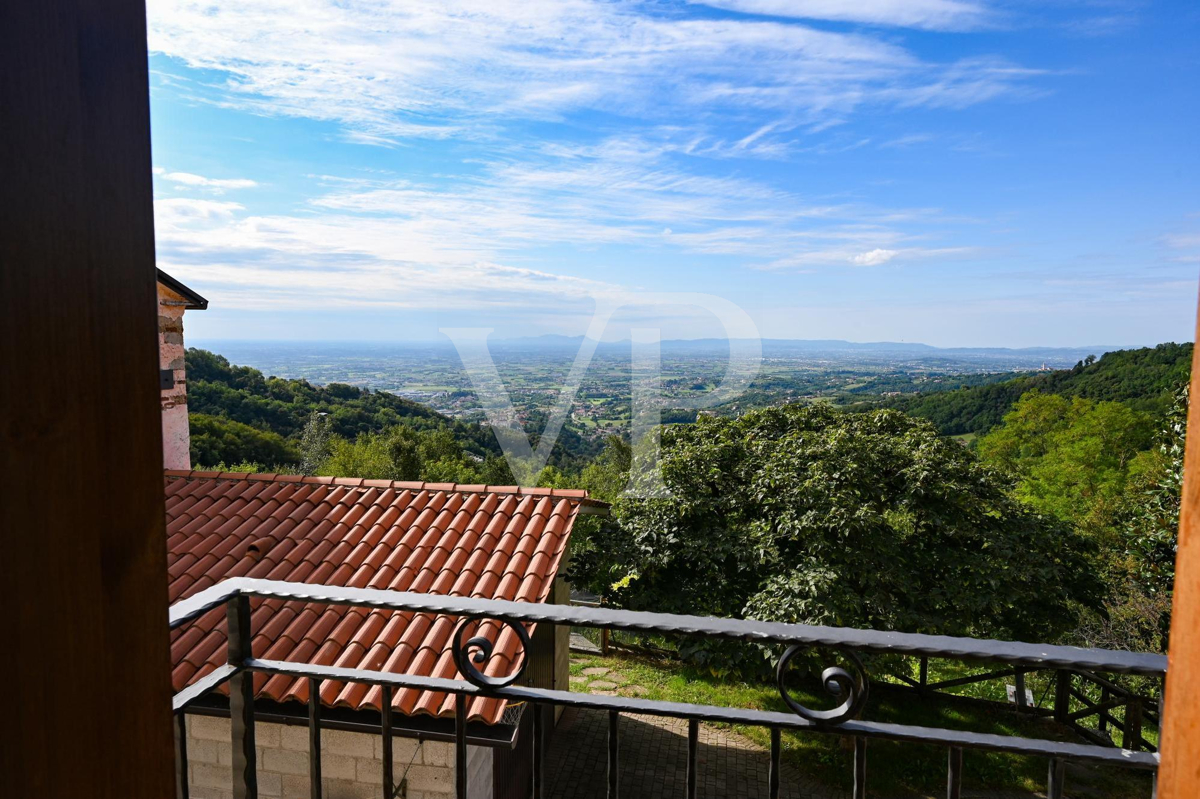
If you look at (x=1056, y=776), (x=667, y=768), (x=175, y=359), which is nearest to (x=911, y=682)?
(x=667, y=768)

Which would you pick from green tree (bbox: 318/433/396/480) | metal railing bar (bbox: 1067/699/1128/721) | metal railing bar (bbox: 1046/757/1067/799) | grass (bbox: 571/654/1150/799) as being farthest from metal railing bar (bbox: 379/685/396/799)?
green tree (bbox: 318/433/396/480)

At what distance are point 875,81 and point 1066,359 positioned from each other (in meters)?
12.6

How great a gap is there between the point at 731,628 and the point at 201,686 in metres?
0.97

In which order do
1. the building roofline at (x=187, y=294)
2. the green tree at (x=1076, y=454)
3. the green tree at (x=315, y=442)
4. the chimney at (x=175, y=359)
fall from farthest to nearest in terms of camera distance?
the green tree at (x=315, y=442) → the green tree at (x=1076, y=454) → the chimney at (x=175, y=359) → the building roofline at (x=187, y=294)

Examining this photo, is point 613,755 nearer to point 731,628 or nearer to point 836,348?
point 731,628

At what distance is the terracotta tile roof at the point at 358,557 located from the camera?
13.8 feet

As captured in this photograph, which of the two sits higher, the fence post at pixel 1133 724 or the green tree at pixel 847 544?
the green tree at pixel 847 544

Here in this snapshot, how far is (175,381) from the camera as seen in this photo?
730cm

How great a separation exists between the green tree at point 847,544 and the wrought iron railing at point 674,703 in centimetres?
683

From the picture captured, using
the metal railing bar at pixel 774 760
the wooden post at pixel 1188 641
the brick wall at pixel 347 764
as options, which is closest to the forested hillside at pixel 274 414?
the brick wall at pixel 347 764

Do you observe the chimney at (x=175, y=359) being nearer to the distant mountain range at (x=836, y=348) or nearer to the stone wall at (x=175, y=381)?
the stone wall at (x=175, y=381)

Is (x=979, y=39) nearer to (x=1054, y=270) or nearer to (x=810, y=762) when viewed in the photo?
(x=1054, y=270)

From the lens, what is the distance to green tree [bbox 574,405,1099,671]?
318 inches

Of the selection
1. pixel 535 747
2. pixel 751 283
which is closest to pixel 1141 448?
pixel 751 283
